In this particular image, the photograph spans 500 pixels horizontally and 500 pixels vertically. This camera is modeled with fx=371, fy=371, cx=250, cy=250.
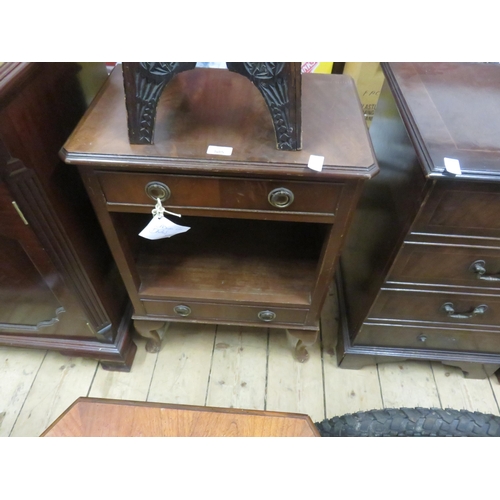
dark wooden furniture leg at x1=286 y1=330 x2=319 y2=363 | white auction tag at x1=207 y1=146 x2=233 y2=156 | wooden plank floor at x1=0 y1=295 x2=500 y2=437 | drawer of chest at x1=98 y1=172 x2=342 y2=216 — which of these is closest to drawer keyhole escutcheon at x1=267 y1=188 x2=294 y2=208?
drawer of chest at x1=98 y1=172 x2=342 y2=216

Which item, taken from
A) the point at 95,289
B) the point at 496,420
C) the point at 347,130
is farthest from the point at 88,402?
the point at 496,420

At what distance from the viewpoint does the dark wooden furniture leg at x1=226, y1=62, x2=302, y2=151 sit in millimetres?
564

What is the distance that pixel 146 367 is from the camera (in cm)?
118

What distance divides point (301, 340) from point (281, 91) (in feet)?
2.34

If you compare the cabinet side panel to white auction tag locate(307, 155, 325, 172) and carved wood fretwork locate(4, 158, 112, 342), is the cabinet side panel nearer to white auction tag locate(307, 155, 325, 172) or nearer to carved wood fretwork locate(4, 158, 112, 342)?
white auction tag locate(307, 155, 325, 172)

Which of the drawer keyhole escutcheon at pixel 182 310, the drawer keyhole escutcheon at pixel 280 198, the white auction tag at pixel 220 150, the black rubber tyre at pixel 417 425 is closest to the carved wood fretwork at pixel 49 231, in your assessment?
the drawer keyhole escutcheon at pixel 182 310

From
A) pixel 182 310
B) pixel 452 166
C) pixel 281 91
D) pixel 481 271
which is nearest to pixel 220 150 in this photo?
pixel 281 91

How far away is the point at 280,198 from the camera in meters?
0.68

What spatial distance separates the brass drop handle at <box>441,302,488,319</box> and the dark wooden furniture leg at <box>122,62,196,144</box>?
2.58 ft

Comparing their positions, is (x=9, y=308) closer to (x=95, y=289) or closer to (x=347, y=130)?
(x=95, y=289)
